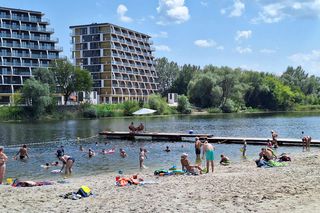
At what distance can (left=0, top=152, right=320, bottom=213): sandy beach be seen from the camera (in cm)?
1466

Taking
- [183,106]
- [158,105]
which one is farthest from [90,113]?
[183,106]

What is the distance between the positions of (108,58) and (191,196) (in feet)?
439

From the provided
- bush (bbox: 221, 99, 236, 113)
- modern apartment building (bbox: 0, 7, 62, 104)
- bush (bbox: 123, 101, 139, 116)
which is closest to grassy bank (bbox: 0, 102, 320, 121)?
bush (bbox: 123, 101, 139, 116)

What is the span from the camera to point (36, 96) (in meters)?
94.9

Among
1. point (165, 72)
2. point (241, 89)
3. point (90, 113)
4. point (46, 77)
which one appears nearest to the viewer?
point (46, 77)

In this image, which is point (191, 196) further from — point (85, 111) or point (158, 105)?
point (158, 105)

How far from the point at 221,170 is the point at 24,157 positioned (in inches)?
722

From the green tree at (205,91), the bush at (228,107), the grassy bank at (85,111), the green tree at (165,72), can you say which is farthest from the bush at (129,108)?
the green tree at (165,72)

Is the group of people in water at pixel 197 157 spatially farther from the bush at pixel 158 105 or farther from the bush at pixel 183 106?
the bush at pixel 183 106

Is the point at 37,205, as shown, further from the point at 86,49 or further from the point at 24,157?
the point at 86,49

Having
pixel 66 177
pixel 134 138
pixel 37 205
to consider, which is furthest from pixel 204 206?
pixel 134 138

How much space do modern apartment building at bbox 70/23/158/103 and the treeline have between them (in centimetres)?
2077

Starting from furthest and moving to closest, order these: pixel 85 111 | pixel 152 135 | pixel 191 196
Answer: pixel 85 111 < pixel 152 135 < pixel 191 196

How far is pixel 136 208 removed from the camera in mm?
14977
